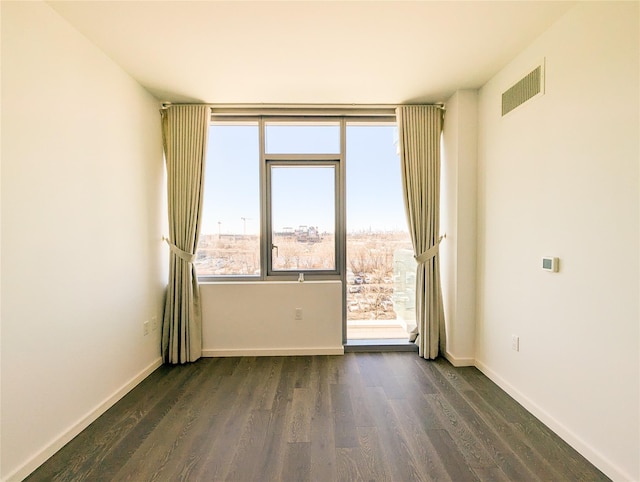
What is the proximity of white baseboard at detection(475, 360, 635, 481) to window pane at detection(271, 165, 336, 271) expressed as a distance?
188cm

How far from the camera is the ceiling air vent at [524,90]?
6.64 ft

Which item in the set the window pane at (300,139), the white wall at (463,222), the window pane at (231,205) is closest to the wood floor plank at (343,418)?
the white wall at (463,222)

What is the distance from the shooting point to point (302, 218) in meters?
3.24

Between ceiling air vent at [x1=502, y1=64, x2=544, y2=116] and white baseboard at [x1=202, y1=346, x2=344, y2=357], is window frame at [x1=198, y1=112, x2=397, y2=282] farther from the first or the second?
ceiling air vent at [x1=502, y1=64, x2=544, y2=116]

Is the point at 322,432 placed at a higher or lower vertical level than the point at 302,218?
lower

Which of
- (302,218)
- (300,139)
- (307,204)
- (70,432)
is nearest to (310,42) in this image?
(300,139)

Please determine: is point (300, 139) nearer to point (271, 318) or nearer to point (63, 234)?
point (271, 318)

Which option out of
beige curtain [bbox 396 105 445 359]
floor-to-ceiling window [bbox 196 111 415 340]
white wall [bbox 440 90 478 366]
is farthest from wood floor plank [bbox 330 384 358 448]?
white wall [bbox 440 90 478 366]

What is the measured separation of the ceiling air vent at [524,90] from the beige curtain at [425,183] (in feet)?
2.36

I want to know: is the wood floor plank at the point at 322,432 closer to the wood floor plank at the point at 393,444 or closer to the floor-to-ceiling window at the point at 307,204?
the wood floor plank at the point at 393,444

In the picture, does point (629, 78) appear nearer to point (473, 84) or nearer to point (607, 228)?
point (607, 228)

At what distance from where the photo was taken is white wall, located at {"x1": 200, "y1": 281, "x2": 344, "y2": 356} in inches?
121

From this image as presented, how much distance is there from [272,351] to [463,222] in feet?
7.72

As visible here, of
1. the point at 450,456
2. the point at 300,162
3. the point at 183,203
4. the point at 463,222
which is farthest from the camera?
the point at 300,162
